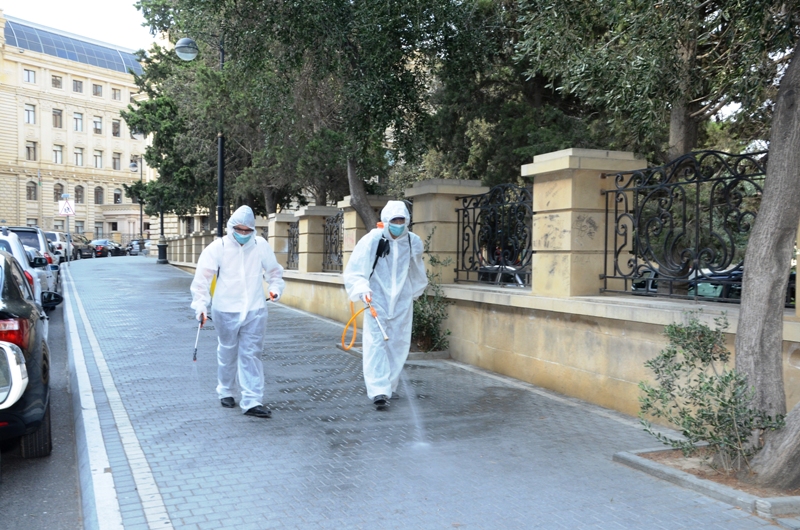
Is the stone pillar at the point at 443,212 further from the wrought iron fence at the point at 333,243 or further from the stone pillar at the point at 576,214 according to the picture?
the wrought iron fence at the point at 333,243

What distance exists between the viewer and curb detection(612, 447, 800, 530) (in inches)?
166

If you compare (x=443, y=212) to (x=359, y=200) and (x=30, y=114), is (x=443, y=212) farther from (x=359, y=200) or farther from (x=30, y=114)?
(x=30, y=114)

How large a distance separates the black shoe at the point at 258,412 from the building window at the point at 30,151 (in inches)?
3078

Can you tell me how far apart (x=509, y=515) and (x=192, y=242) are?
98.0 ft

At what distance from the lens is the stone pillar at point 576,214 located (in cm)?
745

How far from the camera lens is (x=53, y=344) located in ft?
38.4

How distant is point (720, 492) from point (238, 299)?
4.26 meters

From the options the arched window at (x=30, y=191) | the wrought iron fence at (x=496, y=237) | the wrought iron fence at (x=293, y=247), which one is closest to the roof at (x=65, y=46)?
the arched window at (x=30, y=191)

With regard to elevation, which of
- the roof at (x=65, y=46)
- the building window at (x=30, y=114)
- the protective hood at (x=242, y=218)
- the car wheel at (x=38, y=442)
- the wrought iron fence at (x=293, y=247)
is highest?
the roof at (x=65, y=46)

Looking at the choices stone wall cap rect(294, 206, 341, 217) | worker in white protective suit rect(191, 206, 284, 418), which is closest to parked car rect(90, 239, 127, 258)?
stone wall cap rect(294, 206, 341, 217)

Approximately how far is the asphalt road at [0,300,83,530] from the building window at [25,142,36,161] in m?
77.2

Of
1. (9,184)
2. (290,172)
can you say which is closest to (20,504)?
(290,172)

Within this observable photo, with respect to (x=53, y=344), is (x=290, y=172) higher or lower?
higher

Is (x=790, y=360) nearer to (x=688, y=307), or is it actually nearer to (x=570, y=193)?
(x=688, y=307)
